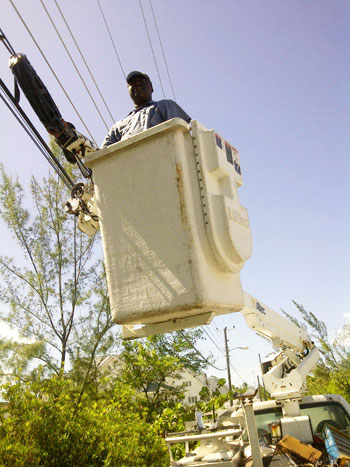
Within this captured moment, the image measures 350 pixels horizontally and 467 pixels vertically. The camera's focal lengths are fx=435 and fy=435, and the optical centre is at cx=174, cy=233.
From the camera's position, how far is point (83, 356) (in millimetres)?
15109

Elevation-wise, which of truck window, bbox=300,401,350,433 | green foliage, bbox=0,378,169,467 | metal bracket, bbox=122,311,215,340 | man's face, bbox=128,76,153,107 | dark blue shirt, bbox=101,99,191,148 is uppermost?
man's face, bbox=128,76,153,107

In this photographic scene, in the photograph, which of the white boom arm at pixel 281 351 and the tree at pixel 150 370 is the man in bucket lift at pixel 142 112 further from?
the tree at pixel 150 370

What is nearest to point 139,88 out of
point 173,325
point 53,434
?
point 173,325

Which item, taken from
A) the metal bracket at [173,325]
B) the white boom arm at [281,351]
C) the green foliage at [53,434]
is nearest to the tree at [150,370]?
the white boom arm at [281,351]

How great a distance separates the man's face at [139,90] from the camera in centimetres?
290

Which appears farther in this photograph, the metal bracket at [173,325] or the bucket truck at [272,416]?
the bucket truck at [272,416]

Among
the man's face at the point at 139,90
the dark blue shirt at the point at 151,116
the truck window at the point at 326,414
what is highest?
the man's face at the point at 139,90

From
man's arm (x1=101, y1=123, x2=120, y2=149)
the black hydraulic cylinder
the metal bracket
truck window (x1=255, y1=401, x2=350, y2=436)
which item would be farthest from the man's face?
truck window (x1=255, y1=401, x2=350, y2=436)

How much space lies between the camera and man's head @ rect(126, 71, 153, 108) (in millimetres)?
2893

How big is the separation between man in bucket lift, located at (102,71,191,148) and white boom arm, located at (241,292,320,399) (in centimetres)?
460

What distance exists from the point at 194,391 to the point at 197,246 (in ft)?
183

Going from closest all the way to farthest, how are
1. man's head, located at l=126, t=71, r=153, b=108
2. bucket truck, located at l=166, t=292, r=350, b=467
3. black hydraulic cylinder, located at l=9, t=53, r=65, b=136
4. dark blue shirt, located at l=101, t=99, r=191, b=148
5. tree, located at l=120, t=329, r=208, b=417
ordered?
dark blue shirt, located at l=101, t=99, r=191, b=148 < man's head, located at l=126, t=71, r=153, b=108 < bucket truck, located at l=166, t=292, r=350, b=467 < black hydraulic cylinder, located at l=9, t=53, r=65, b=136 < tree, located at l=120, t=329, r=208, b=417

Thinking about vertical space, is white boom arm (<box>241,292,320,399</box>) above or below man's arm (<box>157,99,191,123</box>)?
below

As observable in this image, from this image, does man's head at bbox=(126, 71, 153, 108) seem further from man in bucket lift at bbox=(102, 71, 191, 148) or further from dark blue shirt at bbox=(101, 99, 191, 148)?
dark blue shirt at bbox=(101, 99, 191, 148)
